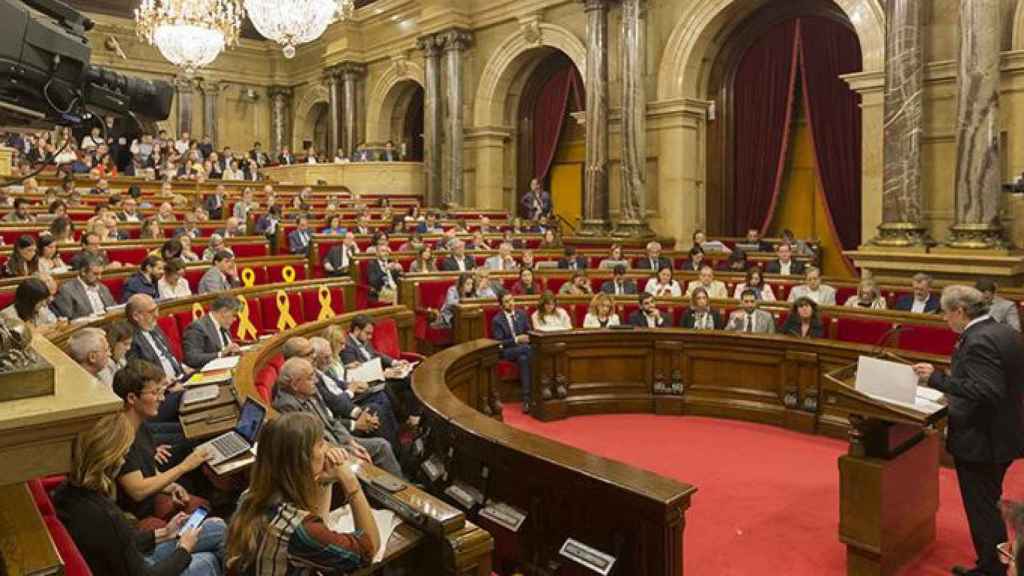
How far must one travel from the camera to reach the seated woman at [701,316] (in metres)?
6.76

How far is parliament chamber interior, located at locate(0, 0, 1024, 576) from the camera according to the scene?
83.3 inches

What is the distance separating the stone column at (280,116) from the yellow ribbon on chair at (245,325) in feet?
51.7

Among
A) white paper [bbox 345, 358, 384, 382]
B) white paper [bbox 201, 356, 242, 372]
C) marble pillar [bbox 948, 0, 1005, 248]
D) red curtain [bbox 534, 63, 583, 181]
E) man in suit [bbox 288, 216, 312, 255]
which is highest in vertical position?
red curtain [bbox 534, 63, 583, 181]

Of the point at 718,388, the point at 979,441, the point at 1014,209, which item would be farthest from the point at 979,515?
the point at 1014,209

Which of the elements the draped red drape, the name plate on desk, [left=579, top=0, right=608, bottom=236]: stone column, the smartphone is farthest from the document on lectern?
the draped red drape

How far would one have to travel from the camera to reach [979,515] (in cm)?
333

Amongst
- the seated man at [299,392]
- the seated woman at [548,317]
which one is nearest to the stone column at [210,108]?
the seated woman at [548,317]

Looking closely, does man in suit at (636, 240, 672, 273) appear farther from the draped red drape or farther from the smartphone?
the smartphone

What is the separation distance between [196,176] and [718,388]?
1186 centimetres

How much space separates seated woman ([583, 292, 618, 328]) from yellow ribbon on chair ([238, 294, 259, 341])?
279 cm

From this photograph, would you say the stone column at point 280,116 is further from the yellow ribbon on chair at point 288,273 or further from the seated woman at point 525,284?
the seated woman at point 525,284

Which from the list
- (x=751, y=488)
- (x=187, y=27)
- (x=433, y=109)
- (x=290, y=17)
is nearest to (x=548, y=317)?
(x=751, y=488)

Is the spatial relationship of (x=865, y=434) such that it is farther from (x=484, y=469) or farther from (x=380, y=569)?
(x=380, y=569)

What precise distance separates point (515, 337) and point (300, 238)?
414cm
